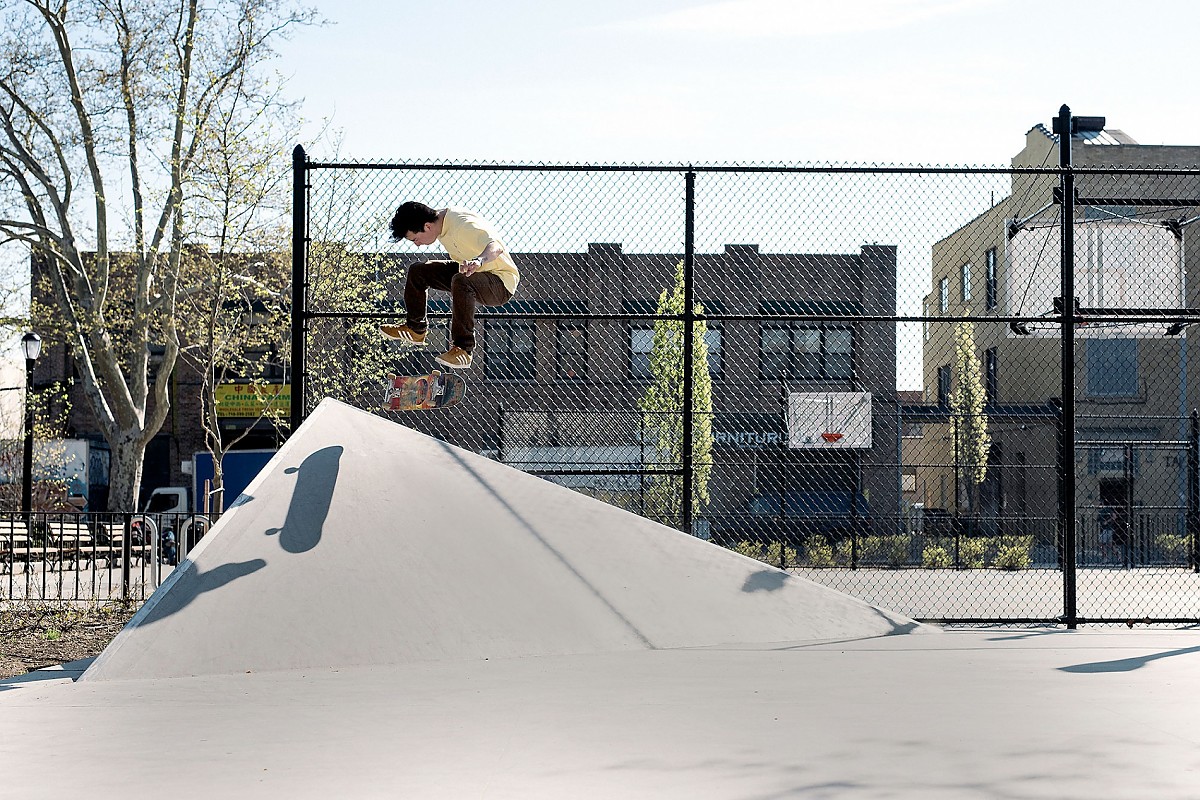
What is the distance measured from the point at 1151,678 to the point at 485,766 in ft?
12.5

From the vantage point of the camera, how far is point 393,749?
3.80 metres

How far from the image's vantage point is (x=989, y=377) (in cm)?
3178

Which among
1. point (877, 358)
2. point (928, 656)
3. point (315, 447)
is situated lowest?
point (928, 656)

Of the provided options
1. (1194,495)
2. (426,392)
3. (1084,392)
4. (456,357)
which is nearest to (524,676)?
(456,357)

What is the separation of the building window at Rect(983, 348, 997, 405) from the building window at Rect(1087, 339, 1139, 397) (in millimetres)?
2412

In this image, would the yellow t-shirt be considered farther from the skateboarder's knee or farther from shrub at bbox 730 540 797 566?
shrub at bbox 730 540 797 566

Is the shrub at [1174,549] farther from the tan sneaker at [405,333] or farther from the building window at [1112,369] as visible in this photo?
the tan sneaker at [405,333]

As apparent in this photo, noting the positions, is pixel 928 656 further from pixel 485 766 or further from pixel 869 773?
pixel 485 766

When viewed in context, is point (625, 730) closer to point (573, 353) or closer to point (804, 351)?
point (804, 351)

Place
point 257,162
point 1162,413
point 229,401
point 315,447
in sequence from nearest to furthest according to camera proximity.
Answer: point 315,447
point 257,162
point 1162,413
point 229,401

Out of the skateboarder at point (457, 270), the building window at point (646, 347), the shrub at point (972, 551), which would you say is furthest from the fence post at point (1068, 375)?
the building window at point (646, 347)

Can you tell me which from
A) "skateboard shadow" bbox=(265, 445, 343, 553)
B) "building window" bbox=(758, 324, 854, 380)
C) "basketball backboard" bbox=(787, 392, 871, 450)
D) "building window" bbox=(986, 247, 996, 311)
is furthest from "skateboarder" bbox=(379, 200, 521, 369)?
"building window" bbox=(758, 324, 854, 380)

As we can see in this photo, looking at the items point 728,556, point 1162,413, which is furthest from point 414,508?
point 1162,413

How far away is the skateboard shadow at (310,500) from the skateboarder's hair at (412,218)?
1488 millimetres
